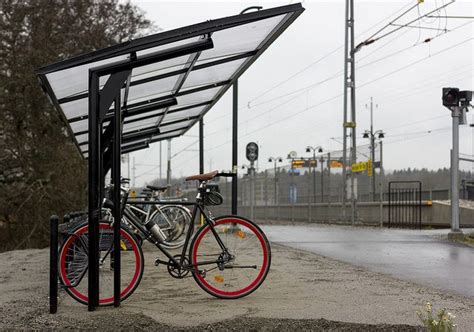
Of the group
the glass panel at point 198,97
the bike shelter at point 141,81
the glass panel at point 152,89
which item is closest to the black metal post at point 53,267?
the bike shelter at point 141,81

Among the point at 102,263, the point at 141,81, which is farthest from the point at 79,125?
the point at 102,263

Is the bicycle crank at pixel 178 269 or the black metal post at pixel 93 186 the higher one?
the black metal post at pixel 93 186

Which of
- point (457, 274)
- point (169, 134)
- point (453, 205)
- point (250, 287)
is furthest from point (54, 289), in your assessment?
point (453, 205)

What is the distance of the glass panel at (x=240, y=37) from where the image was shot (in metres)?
6.67

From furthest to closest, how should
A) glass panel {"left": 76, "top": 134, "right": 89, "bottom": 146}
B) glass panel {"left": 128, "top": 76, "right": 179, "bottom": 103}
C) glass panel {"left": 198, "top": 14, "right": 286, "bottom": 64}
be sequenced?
glass panel {"left": 76, "top": 134, "right": 89, "bottom": 146} < glass panel {"left": 128, "top": 76, "right": 179, "bottom": 103} < glass panel {"left": 198, "top": 14, "right": 286, "bottom": 64}

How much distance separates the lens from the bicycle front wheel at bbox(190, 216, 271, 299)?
609 cm

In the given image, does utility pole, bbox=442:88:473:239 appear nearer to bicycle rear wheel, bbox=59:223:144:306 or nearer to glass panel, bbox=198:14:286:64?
glass panel, bbox=198:14:286:64

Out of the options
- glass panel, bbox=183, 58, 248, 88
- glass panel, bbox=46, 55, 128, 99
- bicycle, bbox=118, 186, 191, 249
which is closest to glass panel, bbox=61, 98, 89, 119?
glass panel, bbox=46, 55, 128, 99

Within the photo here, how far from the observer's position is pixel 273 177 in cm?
3381

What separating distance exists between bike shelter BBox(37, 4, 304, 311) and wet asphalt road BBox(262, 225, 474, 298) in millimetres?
3138

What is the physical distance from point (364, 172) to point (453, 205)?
51.3ft

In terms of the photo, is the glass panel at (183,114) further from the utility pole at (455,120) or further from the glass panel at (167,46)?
the glass panel at (167,46)

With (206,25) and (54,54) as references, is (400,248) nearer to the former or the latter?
(206,25)

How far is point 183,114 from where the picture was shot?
41.7 feet
